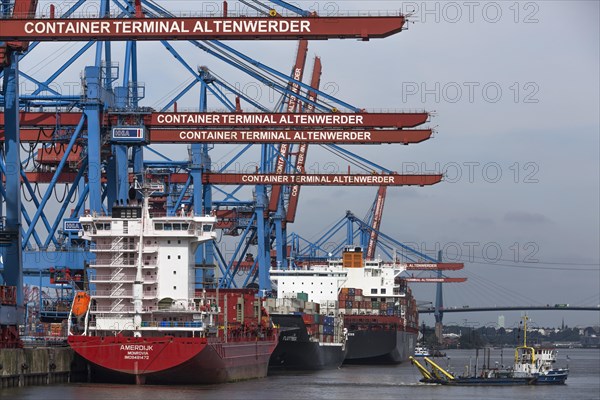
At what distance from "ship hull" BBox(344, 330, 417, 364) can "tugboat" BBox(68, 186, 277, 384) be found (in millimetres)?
31800

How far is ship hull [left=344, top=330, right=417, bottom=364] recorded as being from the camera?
76.2 m

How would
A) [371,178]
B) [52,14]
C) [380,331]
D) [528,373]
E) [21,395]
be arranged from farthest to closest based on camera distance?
[380,331] → [371,178] → [528,373] → [52,14] → [21,395]

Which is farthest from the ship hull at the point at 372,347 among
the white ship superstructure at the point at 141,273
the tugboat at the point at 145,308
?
the white ship superstructure at the point at 141,273

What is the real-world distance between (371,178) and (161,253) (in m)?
21.4

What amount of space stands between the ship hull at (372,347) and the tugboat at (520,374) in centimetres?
2322

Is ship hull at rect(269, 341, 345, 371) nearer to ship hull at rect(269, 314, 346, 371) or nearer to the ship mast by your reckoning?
ship hull at rect(269, 314, 346, 371)

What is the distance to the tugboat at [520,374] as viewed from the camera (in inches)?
1977

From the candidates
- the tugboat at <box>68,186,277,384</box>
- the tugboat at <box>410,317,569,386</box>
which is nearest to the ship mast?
the tugboat at <box>68,186,277,384</box>

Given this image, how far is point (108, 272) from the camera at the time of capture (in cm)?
4303

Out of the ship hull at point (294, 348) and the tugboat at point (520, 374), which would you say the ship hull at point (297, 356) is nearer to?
the ship hull at point (294, 348)

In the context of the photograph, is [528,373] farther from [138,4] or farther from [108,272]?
[138,4]

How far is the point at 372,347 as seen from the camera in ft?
252

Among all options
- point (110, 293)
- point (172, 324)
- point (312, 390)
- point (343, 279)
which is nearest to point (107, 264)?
point (110, 293)

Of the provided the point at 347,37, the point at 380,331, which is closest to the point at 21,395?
the point at 347,37
